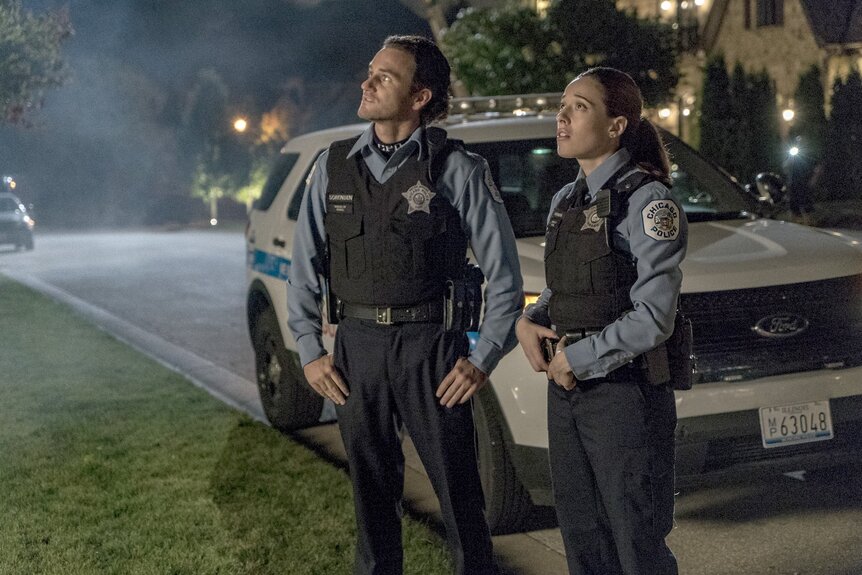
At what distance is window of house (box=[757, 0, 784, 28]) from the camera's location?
3294 cm

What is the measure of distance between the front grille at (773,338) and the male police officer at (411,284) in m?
1.44

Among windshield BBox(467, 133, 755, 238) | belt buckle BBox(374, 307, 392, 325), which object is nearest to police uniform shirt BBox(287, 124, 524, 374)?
belt buckle BBox(374, 307, 392, 325)

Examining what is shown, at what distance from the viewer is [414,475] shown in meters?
6.29

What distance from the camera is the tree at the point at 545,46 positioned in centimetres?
2108

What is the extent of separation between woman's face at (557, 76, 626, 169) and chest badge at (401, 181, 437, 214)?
43 centimetres

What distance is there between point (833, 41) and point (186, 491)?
2771cm

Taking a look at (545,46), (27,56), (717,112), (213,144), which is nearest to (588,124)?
(27,56)

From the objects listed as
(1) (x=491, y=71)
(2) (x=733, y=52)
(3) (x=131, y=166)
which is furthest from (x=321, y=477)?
(3) (x=131, y=166)

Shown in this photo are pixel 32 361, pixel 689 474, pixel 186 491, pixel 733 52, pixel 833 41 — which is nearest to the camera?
pixel 689 474

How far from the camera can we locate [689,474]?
4668 mm

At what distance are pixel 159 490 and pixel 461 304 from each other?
2916 mm

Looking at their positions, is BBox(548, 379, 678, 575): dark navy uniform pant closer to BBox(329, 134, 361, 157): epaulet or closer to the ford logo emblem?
BBox(329, 134, 361, 157): epaulet

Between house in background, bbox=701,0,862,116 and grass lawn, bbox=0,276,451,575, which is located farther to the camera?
house in background, bbox=701,0,862,116

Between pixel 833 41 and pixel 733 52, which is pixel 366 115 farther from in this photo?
pixel 733 52
